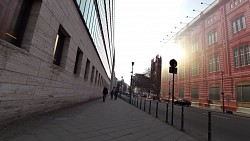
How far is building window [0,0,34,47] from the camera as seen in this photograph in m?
4.62

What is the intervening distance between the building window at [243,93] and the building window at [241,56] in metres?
3.64

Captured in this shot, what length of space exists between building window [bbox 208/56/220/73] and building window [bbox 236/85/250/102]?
6.56 metres

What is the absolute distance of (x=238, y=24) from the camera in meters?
28.8

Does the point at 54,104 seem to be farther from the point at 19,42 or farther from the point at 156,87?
the point at 156,87

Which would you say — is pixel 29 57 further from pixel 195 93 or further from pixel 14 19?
pixel 195 93

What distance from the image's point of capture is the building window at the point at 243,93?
81.7ft

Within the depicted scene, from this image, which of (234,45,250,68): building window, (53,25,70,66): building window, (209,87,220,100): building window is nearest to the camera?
(53,25,70,66): building window

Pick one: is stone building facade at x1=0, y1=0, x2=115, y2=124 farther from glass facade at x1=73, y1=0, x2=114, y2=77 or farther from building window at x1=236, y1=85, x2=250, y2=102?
building window at x1=236, y1=85, x2=250, y2=102

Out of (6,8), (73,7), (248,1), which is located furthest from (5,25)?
(248,1)

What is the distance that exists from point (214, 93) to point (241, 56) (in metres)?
8.17

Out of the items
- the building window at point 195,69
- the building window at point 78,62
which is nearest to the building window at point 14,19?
the building window at point 78,62

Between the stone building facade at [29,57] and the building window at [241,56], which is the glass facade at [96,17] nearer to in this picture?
the stone building facade at [29,57]

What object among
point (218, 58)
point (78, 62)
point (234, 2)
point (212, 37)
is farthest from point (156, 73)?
point (78, 62)

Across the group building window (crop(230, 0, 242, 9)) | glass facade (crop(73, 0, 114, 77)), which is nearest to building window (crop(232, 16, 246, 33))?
building window (crop(230, 0, 242, 9))
